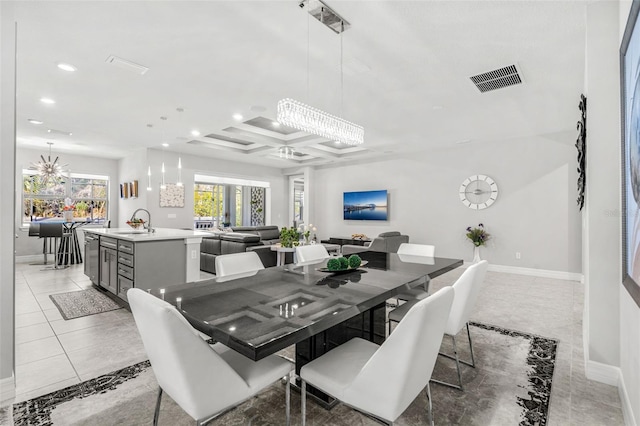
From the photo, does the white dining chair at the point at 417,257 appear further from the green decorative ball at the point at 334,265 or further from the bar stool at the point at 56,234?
the bar stool at the point at 56,234

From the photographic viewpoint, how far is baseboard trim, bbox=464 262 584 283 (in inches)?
210

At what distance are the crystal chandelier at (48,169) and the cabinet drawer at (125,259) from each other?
15.6 feet

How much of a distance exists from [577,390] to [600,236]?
1.06 m

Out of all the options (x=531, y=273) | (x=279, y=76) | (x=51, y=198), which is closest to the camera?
(x=279, y=76)

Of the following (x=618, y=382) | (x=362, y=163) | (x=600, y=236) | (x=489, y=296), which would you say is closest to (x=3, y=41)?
(x=600, y=236)

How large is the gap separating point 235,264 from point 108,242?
2.85m

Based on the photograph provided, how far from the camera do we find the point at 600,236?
2148mm

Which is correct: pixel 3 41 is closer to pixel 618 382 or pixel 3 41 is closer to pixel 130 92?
pixel 130 92

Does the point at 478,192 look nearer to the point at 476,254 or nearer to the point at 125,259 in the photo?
the point at 476,254

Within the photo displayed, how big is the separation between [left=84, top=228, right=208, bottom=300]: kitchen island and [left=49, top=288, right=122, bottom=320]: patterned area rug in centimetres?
16

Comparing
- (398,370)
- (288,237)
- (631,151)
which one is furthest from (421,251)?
(398,370)

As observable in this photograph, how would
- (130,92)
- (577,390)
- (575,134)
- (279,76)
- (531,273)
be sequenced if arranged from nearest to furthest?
(577,390)
(279,76)
(130,92)
(575,134)
(531,273)

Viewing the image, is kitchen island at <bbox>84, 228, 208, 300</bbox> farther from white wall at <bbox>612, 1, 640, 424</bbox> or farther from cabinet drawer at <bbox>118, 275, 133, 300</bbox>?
white wall at <bbox>612, 1, 640, 424</bbox>

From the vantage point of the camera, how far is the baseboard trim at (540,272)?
5344 millimetres
